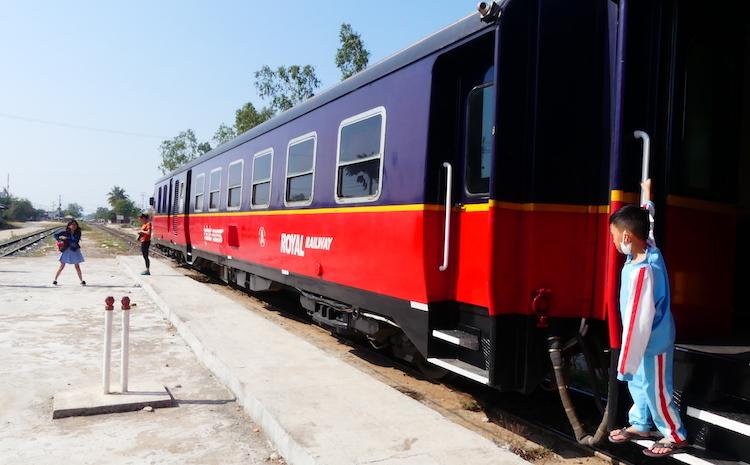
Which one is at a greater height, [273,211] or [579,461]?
A: [273,211]

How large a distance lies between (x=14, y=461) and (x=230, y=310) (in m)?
5.82

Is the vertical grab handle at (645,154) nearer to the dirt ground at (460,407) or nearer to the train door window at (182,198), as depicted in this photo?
the dirt ground at (460,407)

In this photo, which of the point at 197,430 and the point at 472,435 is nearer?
the point at 472,435

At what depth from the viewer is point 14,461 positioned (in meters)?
3.95

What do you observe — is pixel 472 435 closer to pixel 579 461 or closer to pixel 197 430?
pixel 579 461

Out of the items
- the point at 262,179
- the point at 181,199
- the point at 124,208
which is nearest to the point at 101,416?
the point at 262,179

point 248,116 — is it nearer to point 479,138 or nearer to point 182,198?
point 182,198

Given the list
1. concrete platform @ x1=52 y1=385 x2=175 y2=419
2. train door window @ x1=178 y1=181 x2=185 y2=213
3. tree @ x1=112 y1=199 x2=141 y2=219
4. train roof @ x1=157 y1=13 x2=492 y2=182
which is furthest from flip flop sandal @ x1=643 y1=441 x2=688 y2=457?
tree @ x1=112 y1=199 x2=141 y2=219

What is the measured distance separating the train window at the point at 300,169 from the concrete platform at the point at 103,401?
295cm

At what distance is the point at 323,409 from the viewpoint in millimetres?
4691

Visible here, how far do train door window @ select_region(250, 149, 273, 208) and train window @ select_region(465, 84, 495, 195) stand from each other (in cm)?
475

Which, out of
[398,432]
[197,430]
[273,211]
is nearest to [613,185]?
[398,432]

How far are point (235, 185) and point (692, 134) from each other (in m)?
8.63

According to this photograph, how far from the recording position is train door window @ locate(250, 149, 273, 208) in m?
9.10
